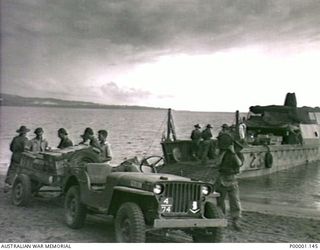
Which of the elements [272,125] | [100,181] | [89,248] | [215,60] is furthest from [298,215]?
[272,125]

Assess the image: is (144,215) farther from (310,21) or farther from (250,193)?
(250,193)

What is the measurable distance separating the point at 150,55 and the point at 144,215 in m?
2.63

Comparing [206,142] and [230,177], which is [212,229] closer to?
[230,177]

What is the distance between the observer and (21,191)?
6000mm

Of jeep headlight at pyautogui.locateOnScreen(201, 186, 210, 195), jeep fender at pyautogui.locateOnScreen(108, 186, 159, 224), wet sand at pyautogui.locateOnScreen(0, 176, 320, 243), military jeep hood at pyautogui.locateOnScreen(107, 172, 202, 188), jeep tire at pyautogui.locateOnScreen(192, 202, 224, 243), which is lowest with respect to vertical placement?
wet sand at pyautogui.locateOnScreen(0, 176, 320, 243)

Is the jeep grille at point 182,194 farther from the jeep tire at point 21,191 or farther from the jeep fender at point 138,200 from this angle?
the jeep tire at point 21,191

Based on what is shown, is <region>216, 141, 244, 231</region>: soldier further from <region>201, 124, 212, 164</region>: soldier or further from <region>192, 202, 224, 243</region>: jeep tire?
<region>201, 124, 212, 164</region>: soldier

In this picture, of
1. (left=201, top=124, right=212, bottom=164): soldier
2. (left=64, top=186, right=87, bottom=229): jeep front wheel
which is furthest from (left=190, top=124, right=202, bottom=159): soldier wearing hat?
(left=64, top=186, right=87, bottom=229): jeep front wheel

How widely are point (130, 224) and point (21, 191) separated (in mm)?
2448

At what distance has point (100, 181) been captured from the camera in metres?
5.26

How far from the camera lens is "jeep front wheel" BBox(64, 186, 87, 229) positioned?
496cm

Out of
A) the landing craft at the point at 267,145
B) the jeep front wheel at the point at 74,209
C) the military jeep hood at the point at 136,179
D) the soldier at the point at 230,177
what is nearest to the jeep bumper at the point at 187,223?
the military jeep hood at the point at 136,179

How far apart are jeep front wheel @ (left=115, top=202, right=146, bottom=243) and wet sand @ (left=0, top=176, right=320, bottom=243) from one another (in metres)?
0.39

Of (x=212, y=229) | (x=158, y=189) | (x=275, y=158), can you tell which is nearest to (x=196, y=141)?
(x=275, y=158)
